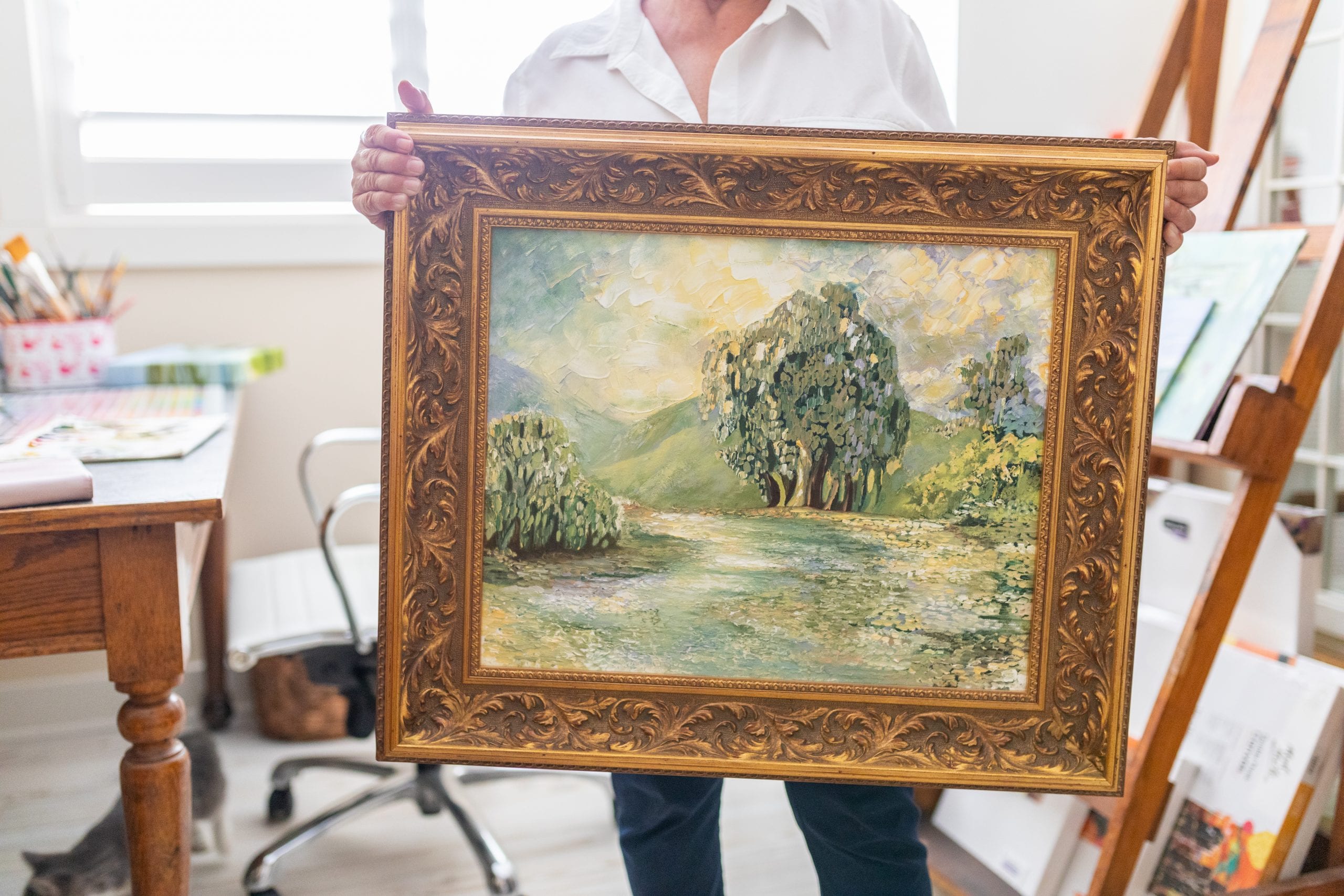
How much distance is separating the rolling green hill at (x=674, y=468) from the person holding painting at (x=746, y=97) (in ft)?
1.33

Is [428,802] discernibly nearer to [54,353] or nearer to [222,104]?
[54,353]

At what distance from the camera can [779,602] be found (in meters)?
0.97

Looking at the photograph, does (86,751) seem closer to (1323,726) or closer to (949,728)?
(949,728)

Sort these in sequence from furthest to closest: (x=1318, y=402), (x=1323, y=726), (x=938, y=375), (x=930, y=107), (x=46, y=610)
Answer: (x=1318, y=402), (x=1323, y=726), (x=930, y=107), (x=46, y=610), (x=938, y=375)

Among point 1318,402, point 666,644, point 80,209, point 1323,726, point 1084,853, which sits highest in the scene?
point 80,209

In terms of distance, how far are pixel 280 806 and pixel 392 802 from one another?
25cm

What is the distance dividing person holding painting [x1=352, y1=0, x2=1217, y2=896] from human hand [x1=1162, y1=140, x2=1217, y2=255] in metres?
0.21

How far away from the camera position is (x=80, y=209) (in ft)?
7.50

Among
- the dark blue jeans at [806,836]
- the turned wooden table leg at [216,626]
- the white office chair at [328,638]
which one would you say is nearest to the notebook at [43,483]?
the white office chair at [328,638]

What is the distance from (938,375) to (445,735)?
595 millimetres

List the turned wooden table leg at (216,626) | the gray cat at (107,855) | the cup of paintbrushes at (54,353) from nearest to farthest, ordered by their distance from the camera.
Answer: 1. the gray cat at (107,855)
2. the cup of paintbrushes at (54,353)
3. the turned wooden table leg at (216,626)

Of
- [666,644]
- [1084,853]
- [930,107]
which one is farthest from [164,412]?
[1084,853]

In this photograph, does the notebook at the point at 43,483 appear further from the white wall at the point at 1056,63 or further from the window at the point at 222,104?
the white wall at the point at 1056,63

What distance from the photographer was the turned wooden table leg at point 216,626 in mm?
2287
